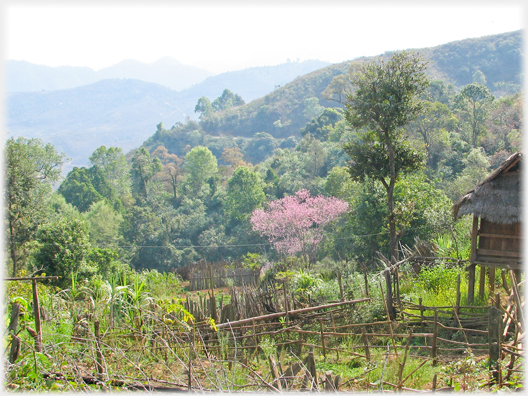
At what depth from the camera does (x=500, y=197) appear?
22.2 ft

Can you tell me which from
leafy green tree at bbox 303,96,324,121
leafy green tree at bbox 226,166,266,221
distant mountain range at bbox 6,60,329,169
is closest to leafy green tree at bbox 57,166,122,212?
leafy green tree at bbox 226,166,266,221

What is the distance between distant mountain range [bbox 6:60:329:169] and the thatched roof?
4295 inches

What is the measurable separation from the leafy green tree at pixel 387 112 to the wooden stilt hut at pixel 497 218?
→ 11.8ft

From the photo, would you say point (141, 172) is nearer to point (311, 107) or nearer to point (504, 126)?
point (504, 126)

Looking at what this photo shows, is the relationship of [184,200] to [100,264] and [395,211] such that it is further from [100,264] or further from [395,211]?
[395,211]

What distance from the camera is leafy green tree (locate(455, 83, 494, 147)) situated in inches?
960

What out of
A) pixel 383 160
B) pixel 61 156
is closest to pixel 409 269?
pixel 383 160

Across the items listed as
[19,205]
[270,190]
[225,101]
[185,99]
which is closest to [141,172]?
[270,190]

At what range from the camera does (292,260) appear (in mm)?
16594

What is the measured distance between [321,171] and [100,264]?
19.3 meters

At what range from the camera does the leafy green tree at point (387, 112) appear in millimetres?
10320

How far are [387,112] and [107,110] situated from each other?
15374 cm

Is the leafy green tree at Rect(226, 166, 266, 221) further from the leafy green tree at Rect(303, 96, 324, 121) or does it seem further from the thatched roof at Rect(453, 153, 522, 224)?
the leafy green tree at Rect(303, 96, 324, 121)

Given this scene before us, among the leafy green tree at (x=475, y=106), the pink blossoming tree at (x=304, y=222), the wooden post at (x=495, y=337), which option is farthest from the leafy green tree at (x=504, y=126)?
the wooden post at (x=495, y=337)
